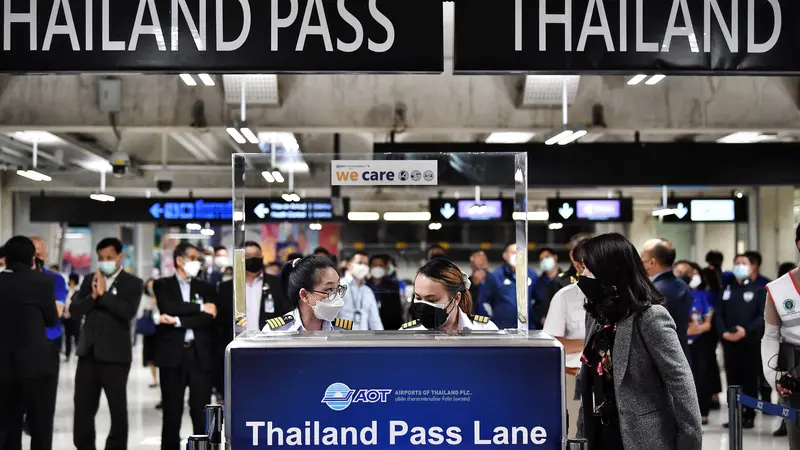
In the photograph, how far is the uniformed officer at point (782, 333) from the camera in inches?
164

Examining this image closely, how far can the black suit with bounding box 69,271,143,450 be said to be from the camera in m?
6.37

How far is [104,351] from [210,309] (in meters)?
0.88

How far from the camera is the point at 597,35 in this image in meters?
3.55

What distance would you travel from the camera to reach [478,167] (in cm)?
382

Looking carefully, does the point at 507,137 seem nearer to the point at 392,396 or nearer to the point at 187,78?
the point at 187,78

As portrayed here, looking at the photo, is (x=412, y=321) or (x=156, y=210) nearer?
(x=412, y=321)

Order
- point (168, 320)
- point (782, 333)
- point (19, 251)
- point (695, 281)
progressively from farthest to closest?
point (695, 281)
point (168, 320)
point (19, 251)
point (782, 333)

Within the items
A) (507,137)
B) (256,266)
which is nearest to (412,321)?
(256,266)

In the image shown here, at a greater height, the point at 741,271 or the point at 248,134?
the point at 248,134

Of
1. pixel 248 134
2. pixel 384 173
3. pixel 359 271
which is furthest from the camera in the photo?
pixel 248 134

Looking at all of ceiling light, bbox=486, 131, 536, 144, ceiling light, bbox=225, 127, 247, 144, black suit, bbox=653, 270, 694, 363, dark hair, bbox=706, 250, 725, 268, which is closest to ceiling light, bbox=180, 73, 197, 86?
black suit, bbox=653, 270, 694, 363

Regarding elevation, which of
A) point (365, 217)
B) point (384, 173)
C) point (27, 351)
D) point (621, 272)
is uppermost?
point (384, 173)

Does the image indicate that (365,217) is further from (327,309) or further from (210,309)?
(210,309)

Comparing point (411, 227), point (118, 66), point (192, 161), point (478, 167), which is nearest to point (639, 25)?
point (478, 167)
